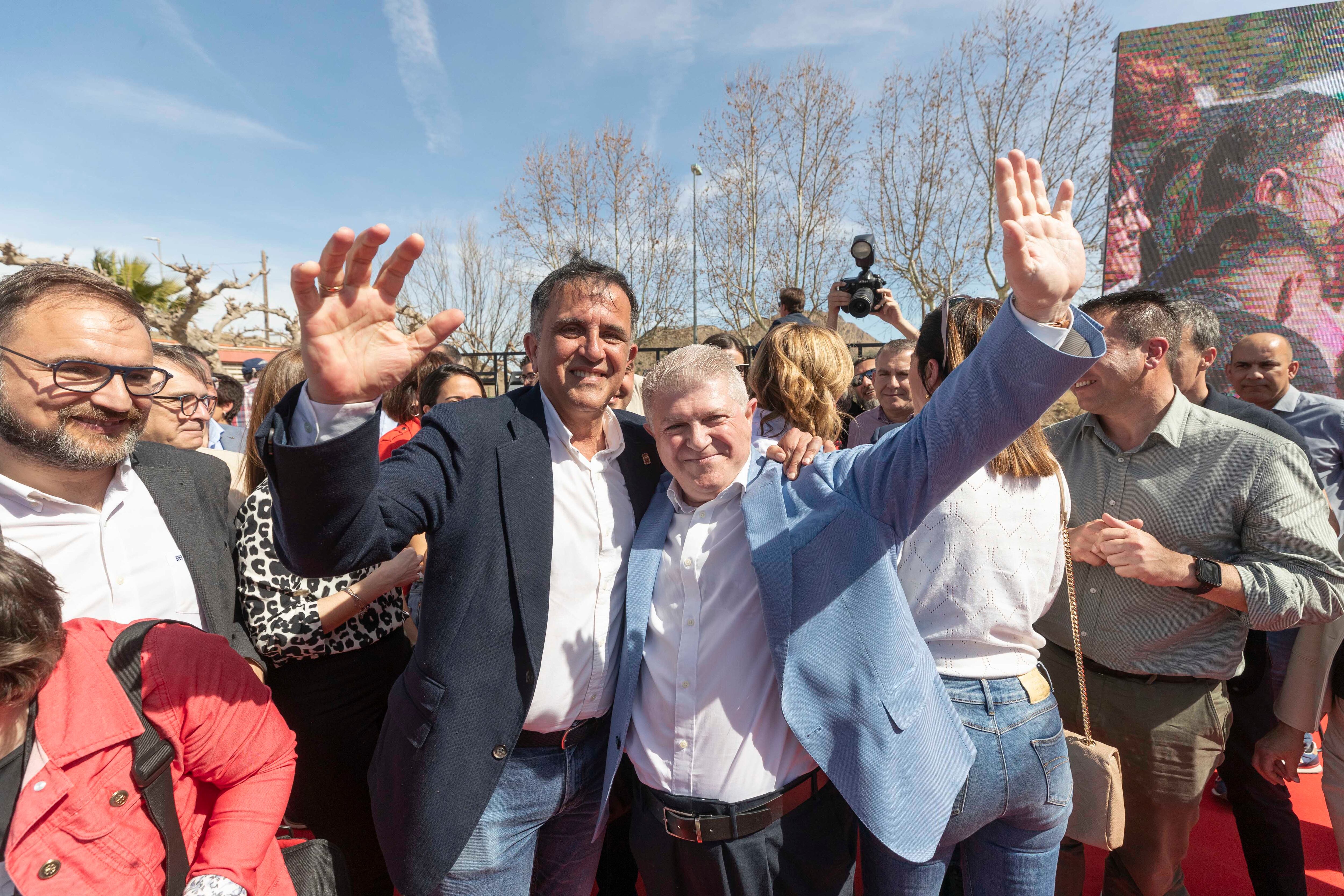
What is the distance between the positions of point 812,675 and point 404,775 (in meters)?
0.97

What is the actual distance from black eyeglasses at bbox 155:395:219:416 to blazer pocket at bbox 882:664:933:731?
2.90m

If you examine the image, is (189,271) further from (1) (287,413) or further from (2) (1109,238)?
(2) (1109,238)

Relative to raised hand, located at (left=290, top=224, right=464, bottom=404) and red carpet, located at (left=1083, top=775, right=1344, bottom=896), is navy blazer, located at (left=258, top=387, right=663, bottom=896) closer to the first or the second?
raised hand, located at (left=290, top=224, right=464, bottom=404)

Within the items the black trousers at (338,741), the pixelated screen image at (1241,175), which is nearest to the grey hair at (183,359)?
the black trousers at (338,741)

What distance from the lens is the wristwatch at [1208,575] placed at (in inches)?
72.9

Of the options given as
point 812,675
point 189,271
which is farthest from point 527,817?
point 189,271

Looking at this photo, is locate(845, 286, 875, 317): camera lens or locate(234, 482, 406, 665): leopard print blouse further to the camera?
locate(845, 286, 875, 317): camera lens

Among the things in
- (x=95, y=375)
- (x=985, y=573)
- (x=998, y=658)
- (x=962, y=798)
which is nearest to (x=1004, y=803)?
(x=962, y=798)

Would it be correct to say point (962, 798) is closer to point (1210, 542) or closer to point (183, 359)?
point (1210, 542)

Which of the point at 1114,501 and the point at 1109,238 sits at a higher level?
the point at 1109,238

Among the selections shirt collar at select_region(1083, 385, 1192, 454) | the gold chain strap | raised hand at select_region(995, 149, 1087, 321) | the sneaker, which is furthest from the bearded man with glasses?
the sneaker

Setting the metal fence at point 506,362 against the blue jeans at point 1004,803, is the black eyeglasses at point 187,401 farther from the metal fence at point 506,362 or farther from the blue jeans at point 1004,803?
the metal fence at point 506,362

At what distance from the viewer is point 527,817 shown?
163cm

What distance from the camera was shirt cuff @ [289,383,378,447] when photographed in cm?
115
